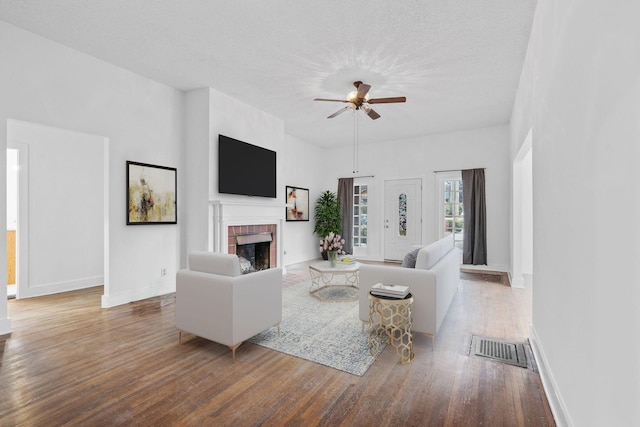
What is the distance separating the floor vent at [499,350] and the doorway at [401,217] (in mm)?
4544

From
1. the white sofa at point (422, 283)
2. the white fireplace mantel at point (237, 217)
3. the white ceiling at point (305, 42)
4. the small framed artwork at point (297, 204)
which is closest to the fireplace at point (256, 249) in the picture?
the white fireplace mantel at point (237, 217)

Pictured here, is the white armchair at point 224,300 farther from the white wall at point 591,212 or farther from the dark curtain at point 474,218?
the dark curtain at point 474,218

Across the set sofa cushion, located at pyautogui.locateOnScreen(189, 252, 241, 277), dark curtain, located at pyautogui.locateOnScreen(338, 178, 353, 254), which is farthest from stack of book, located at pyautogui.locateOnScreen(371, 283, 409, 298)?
dark curtain, located at pyautogui.locateOnScreen(338, 178, 353, 254)

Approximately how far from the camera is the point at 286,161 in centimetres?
730

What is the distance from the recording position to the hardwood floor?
75.2 inches

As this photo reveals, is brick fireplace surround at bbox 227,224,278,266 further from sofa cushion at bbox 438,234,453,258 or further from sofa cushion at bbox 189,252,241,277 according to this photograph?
sofa cushion at bbox 438,234,453,258

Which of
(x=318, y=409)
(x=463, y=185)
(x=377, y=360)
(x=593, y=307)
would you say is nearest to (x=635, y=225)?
(x=593, y=307)

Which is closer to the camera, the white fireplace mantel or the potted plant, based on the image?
the white fireplace mantel

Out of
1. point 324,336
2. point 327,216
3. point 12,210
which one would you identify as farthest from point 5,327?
point 327,216

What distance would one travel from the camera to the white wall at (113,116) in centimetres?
329

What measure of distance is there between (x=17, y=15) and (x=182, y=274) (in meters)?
2.93

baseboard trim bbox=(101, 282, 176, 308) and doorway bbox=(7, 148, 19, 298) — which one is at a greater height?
doorway bbox=(7, 148, 19, 298)

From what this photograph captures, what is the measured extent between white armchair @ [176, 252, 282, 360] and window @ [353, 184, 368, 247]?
548cm

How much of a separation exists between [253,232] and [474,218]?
453 cm
